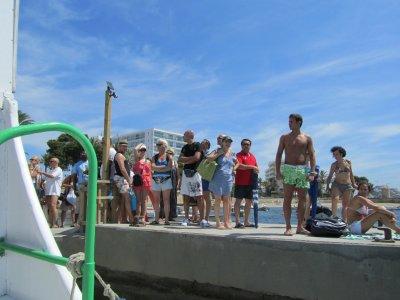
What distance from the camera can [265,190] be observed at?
13438 centimetres

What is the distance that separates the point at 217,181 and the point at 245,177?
854 mm

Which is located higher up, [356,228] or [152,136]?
[152,136]

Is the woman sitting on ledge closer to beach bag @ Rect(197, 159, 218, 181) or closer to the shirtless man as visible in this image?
the shirtless man

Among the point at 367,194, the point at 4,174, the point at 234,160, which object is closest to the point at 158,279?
the point at 234,160

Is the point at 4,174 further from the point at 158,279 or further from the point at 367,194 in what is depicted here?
the point at 367,194

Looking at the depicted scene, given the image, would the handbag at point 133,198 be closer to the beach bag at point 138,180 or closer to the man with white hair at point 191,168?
the beach bag at point 138,180

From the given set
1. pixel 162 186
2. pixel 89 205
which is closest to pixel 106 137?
pixel 162 186

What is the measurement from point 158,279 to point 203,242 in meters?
1.16

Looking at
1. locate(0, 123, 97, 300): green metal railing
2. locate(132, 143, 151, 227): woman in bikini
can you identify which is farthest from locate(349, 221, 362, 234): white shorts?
locate(0, 123, 97, 300): green metal railing

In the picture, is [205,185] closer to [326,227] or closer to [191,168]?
[191,168]

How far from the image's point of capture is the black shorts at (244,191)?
909cm

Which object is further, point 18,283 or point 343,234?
point 343,234

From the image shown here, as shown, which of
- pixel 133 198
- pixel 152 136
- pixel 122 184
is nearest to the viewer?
pixel 122 184

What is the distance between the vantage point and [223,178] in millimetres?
8570
